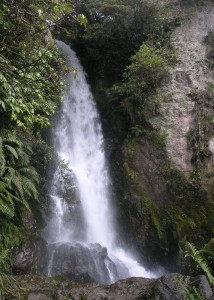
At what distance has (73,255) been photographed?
7781 mm

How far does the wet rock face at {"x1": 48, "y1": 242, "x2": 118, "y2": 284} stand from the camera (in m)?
7.41

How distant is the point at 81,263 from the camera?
7.70 metres

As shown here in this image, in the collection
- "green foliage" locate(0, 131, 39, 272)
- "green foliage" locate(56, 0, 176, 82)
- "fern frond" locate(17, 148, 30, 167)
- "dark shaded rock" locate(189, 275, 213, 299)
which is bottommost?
"dark shaded rock" locate(189, 275, 213, 299)

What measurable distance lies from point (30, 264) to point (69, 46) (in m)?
12.8

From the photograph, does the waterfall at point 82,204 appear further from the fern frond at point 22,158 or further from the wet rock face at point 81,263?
the fern frond at point 22,158

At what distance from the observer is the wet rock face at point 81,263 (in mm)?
7406

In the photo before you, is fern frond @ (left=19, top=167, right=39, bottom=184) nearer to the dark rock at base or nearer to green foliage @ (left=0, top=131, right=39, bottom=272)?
green foliage @ (left=0, top=131, right=39, bottom=272)

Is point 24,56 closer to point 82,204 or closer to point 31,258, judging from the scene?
point 31,258

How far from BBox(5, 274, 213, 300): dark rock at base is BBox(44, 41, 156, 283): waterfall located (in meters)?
1.16

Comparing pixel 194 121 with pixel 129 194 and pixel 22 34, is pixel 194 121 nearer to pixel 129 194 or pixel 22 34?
pixel 129 194

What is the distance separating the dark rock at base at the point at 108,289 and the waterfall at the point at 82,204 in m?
1.16

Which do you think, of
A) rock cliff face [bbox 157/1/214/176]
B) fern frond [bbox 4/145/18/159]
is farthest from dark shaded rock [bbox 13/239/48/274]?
rock cliff face [bbox 157/1/214/176]

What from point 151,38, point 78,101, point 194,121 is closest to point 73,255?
point 194,121

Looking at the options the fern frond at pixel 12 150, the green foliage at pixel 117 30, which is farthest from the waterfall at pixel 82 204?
the fern frond at pixel 12 150
